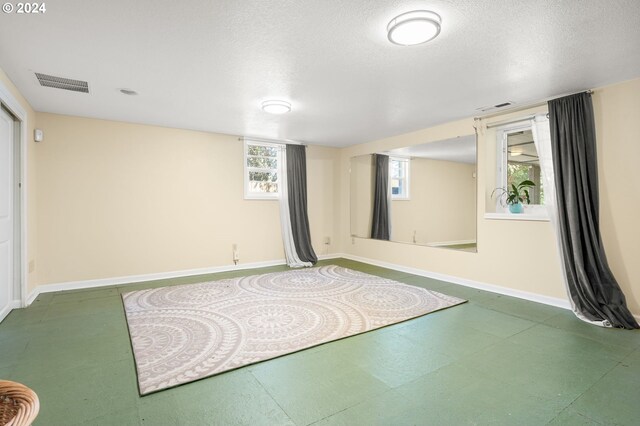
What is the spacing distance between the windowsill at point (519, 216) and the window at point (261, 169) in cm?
347

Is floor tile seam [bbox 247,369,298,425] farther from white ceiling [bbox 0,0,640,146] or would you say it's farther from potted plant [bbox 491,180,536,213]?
potted plant [bbox 491,180,536,213]

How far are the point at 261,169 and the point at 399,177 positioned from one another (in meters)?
2.46

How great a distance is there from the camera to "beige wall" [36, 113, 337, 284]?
4141 mm

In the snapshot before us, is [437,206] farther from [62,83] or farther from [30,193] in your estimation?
[30,193]

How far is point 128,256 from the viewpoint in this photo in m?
4.59

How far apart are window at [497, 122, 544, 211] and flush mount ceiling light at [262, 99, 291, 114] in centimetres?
276

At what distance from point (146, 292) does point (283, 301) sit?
182 centimetres

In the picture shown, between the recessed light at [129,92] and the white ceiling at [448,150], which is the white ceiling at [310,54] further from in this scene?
the white ceiling at [448,150]

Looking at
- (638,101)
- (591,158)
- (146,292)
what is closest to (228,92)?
(146,292)

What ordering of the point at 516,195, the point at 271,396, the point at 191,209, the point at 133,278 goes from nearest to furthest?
the point at 271,396 → the point at 516,195 → the point at 133,278 → the point at 191,209

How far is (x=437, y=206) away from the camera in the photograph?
507cm

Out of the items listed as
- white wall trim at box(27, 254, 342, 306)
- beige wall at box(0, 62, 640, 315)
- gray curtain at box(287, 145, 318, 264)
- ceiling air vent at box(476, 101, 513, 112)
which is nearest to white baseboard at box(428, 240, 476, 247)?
beige wall at box(0, 62, 640, 315)

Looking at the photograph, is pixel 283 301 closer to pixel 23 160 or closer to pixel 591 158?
pixel 23 160

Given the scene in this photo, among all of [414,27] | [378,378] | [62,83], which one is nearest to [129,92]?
[62,83]
